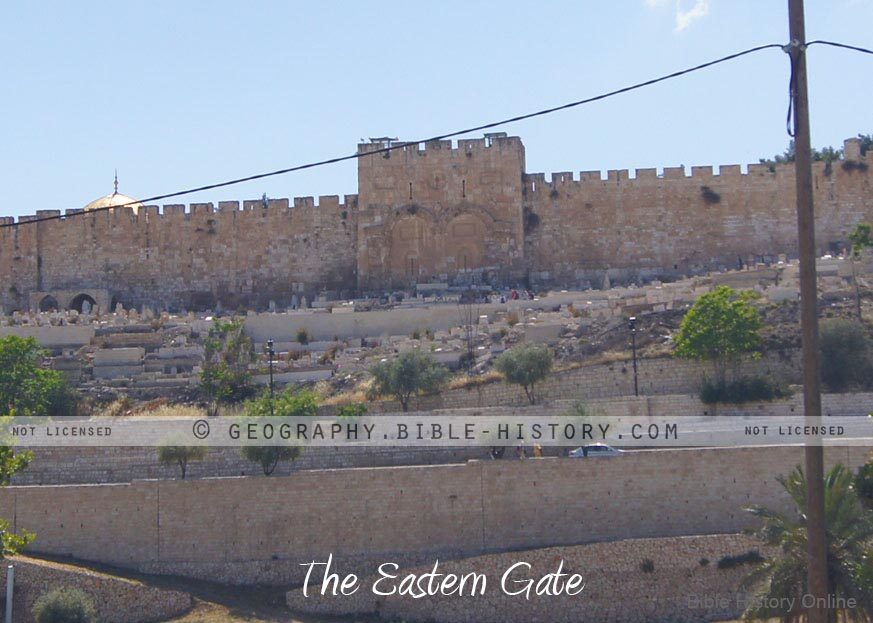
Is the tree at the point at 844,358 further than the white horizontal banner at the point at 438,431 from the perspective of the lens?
Yes

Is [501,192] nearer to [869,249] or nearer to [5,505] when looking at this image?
[869,249]

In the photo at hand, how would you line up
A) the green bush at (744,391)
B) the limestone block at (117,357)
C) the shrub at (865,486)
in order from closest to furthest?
the shrub at (865,486), the green bush at (744,391), the limestone block at (117,357)

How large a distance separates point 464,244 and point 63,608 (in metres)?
17.4

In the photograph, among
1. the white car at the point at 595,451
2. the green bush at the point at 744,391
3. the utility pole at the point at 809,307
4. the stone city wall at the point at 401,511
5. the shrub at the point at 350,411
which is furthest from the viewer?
the green bush at the point at 744,391

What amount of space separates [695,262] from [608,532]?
49.6 ft

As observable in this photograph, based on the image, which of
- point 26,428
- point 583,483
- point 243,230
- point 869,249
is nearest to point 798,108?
point 583,483

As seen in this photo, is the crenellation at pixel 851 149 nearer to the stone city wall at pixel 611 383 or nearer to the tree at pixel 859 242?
the tree at pixel 859 242

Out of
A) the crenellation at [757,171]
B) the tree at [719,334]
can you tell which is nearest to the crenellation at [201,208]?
the crenellation at [757,171]

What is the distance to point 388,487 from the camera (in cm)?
1864

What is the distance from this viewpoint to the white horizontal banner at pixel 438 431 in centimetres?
2016

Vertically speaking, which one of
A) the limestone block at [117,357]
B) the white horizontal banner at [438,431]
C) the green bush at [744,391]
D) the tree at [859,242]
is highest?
the tree at [859,242]

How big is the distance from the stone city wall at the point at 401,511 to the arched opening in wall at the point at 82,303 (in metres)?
15.4

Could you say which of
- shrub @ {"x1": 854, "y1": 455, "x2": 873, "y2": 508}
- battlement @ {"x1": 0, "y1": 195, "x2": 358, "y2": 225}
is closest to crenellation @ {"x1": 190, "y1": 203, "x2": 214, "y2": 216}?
battlement @ {"x1": 0, "y1": 195, "x2": 358, "y2": 225}

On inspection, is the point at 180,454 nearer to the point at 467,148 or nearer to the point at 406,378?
the point at 406,378
